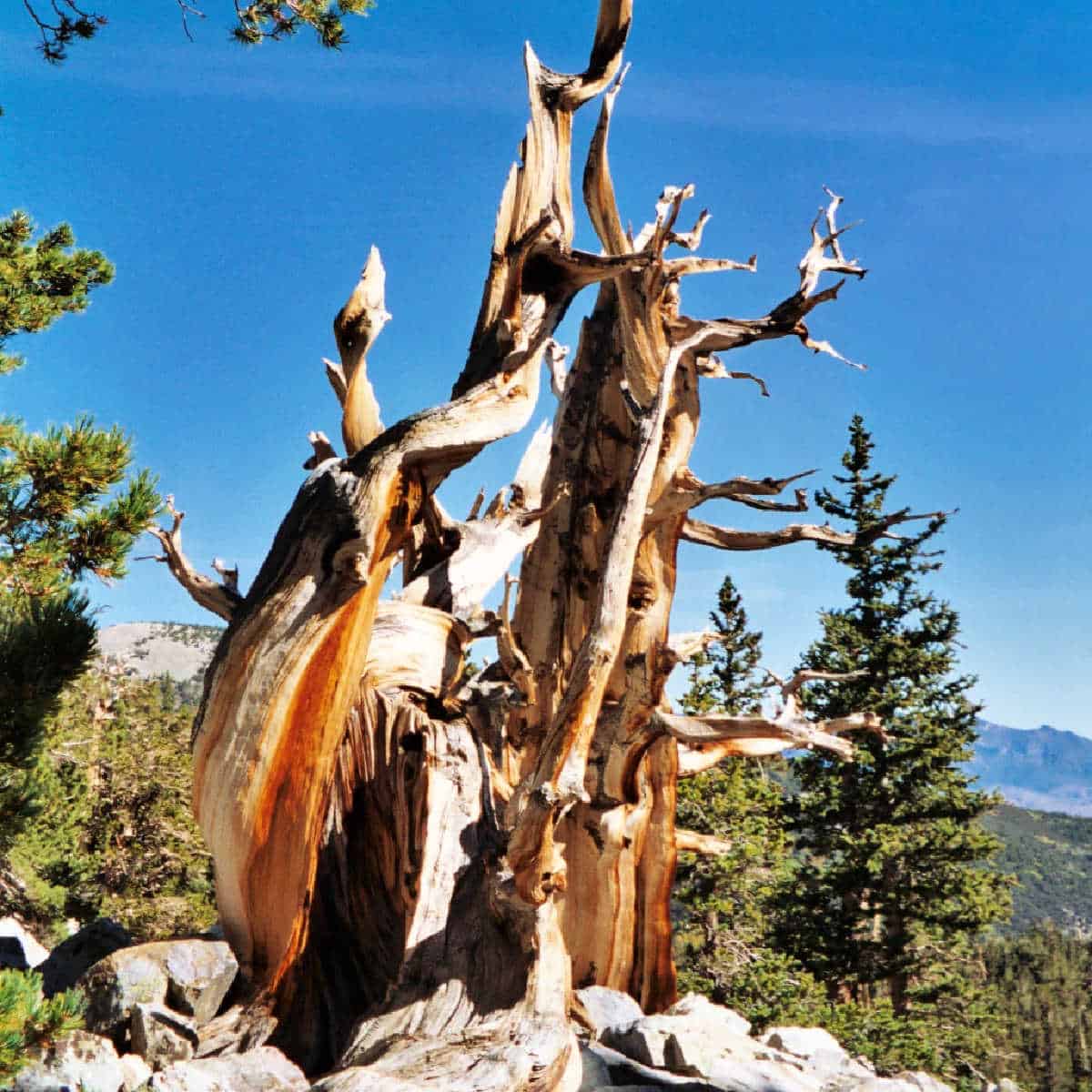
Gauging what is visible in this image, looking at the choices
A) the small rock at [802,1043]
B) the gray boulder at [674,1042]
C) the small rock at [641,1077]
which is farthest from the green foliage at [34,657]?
the small rock at [802,1043]

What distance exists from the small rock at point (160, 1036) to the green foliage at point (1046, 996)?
50229 millimetres

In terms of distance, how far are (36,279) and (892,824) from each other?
1635cm

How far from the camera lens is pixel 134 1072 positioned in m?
2.82

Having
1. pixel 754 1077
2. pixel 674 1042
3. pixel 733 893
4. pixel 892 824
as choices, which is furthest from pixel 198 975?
pixel 892 824

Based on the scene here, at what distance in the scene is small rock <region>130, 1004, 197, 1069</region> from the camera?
3.00m

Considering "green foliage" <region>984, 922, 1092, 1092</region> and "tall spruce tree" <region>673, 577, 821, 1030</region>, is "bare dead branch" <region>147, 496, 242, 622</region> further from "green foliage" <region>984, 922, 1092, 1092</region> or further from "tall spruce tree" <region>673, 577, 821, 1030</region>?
"green foliage" <region>984, 922, 1092, 1092</region>

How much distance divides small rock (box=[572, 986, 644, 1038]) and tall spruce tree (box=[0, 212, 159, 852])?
265cm

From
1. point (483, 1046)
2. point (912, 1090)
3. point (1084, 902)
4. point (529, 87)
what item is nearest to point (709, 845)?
point (912, 1090)

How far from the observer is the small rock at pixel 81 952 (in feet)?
13.9

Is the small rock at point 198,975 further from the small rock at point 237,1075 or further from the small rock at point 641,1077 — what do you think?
the small rock at point 641,1077

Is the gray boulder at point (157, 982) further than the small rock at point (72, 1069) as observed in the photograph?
Yes

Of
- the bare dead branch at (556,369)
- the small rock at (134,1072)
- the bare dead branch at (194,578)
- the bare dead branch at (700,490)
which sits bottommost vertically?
the small rock at (134,1072)

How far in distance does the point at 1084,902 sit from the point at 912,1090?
231 meters

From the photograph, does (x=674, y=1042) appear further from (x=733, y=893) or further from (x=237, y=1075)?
(x=733, y=893)
